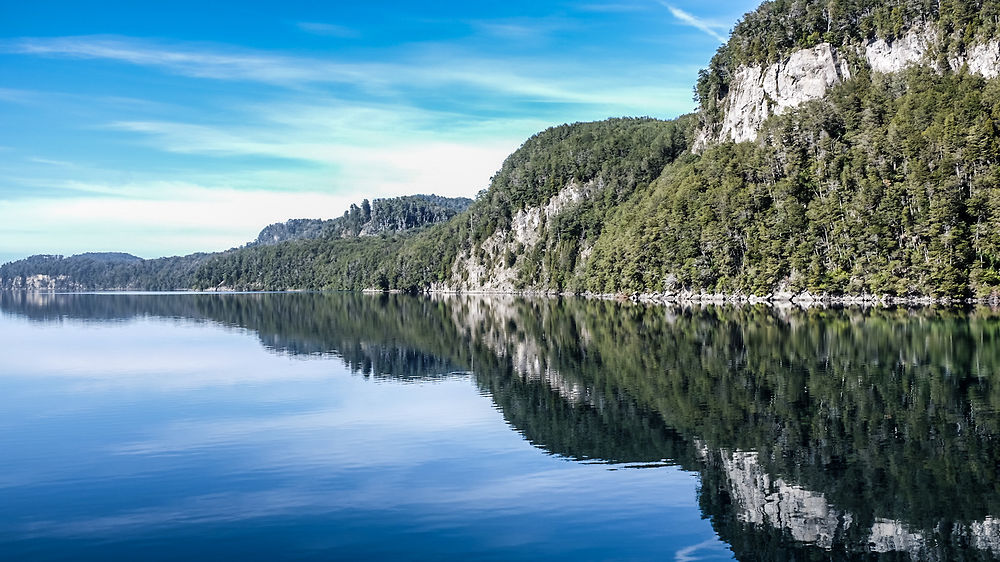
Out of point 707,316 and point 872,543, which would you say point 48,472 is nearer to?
point 872,543

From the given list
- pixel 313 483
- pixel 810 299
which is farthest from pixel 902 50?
pixel 313 483

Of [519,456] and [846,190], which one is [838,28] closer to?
[846,190]

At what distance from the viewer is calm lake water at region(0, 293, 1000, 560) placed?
17.3m

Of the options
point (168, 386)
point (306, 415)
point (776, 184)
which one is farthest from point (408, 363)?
point (776, 184)

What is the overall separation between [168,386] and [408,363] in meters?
15.6

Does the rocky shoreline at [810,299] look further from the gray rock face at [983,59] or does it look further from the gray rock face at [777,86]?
the gray rock face at [983,59]

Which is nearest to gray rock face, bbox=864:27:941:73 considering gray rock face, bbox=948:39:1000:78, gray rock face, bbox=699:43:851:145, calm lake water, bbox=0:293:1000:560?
gray rock face, bbox=699:43:851:145

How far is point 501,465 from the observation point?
78.6ft

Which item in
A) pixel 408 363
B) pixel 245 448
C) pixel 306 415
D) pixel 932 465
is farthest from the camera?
pixel 408 363

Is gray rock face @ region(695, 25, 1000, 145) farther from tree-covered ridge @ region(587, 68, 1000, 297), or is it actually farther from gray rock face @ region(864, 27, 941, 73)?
tree-covered ridge @ region(587, 68, 1000, 297)

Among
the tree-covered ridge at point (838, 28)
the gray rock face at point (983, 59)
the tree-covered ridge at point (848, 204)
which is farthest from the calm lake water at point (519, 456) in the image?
the tree-covered ridge at point (838, 28)

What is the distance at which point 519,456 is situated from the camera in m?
25.1

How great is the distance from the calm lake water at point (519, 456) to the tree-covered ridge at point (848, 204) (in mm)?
52110

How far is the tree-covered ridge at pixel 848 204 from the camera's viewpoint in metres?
98.8
